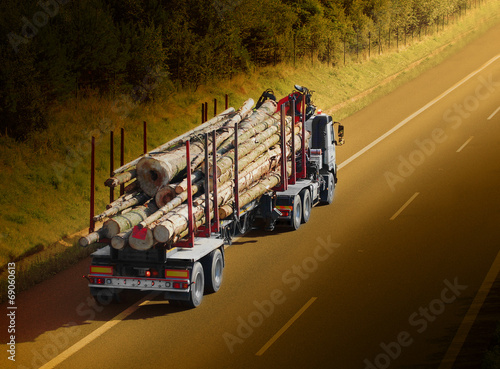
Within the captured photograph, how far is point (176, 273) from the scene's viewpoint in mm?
16141

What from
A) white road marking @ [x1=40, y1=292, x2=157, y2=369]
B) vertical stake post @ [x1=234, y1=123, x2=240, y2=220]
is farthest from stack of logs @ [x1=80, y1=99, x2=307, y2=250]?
white road marking @ [x1=40, y1=292, x2=157, y2=369]

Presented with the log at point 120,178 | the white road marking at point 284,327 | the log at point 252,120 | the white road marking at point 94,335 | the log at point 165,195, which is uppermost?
the log at point 252,120

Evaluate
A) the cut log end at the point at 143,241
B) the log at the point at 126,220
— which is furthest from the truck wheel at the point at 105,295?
the cut log end at the point at 143,241

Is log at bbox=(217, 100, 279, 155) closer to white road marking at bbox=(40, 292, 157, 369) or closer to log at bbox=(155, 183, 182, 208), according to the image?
log at bbox=(155, 183, 182, 208)

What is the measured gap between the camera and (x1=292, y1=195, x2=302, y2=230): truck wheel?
891 inches

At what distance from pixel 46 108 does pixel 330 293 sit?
14.5 metres

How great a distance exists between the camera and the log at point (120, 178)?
1738 cm

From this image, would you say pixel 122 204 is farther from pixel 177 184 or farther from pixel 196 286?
pixel 196 286

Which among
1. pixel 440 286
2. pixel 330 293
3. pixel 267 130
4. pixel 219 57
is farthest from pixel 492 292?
pixel 219 57

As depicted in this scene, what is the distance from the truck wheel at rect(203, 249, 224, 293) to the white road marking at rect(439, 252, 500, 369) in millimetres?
5391

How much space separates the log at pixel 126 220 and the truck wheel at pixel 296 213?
20.9ft

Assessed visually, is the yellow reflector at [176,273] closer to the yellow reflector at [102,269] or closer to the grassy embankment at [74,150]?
the yellow reflector at [102,269]

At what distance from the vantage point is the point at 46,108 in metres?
27.8

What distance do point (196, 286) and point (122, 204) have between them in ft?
7.96
